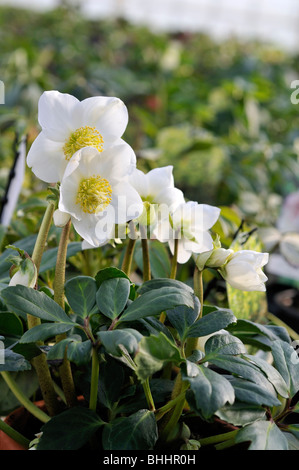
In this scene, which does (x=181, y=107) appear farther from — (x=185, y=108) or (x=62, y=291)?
(x=62, y=291)

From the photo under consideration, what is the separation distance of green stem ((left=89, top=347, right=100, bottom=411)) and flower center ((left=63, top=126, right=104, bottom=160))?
0.48 feet

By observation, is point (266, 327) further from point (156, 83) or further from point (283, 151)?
point (156, 83)

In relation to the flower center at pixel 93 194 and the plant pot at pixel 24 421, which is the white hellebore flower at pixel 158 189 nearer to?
the flower center at pixel 93 194

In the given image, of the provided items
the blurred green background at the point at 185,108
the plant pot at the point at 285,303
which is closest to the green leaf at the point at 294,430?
the blurred green background at the point at 185,108

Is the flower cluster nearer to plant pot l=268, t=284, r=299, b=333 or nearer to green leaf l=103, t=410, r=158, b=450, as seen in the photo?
green leaf l=103, t=410, r=158, b=450

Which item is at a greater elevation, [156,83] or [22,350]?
[22,350]

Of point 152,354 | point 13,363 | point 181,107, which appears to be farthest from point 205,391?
point 181,107

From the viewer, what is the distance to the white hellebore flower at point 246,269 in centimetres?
42

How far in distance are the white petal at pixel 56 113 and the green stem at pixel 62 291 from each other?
0.07 meters

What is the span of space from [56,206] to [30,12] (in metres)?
4.47

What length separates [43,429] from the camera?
386mm

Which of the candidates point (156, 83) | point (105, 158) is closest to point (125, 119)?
point (105, 158)

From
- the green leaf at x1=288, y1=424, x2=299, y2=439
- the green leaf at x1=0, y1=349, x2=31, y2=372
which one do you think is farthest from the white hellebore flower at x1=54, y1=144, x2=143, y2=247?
the green leaf at x1=288, y1=424, x2=299, y2=439

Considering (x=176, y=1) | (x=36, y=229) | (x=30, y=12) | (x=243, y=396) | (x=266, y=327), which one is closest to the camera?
(x=243, y=396)
